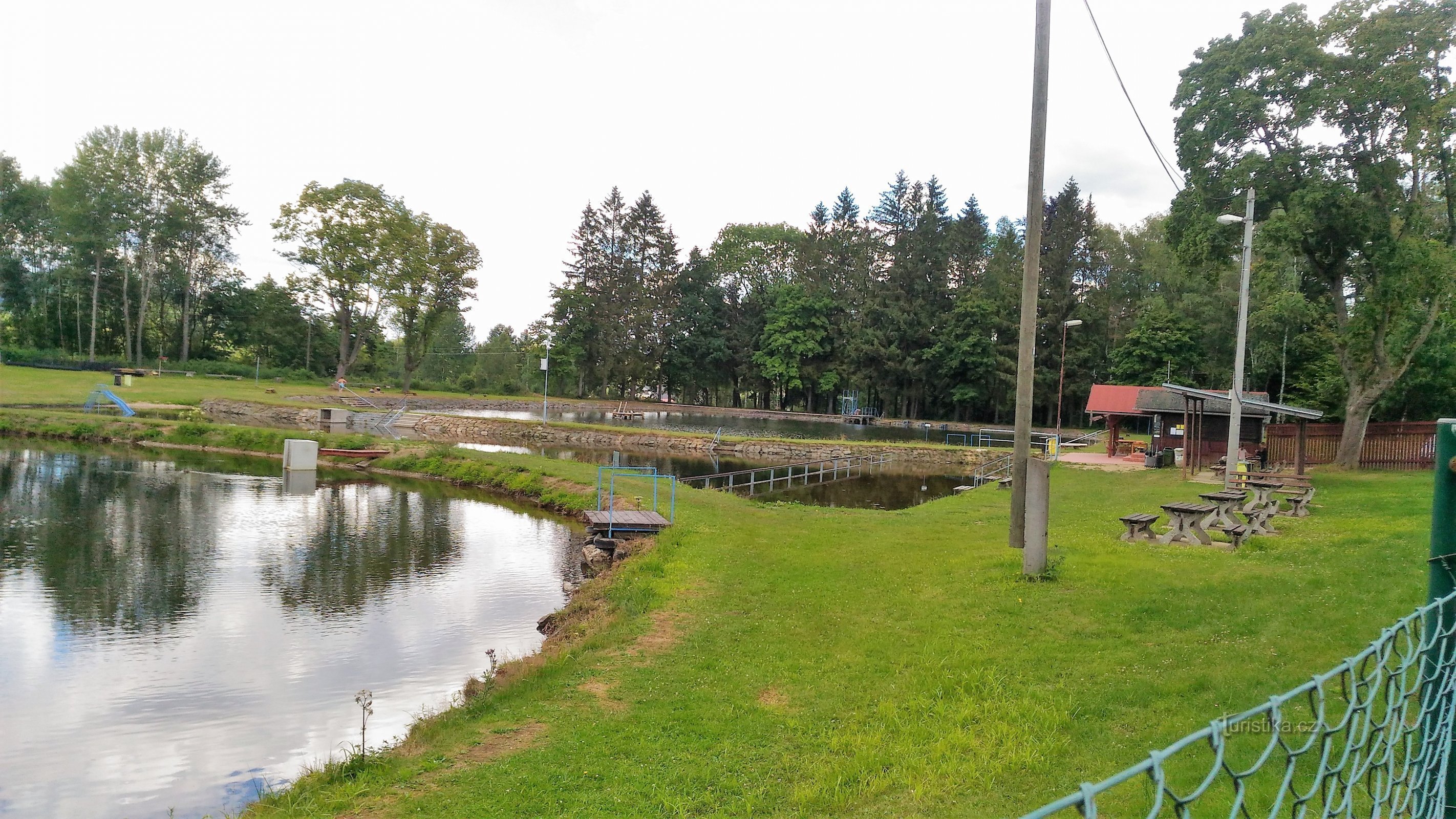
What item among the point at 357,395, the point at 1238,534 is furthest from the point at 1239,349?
the point at 357,395

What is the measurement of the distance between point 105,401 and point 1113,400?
5118 centimetres

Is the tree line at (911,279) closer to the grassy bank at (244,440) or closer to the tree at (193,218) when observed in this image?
the tree at (193,218)

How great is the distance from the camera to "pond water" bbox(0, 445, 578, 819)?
320 inches

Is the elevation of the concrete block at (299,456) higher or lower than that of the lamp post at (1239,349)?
lower

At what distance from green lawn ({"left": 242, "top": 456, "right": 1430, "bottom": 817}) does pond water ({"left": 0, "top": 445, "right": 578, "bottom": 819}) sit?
80.9 inches

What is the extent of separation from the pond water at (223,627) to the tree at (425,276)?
46.8 meters

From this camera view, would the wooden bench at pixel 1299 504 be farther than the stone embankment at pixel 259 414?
No

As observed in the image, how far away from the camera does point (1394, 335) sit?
25000 millimetres

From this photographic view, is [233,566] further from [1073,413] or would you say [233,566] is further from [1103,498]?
[1073,413]

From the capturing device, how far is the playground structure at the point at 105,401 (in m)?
39.2

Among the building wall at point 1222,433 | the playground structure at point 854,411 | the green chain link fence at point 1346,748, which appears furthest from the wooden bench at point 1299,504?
the playground structure at point 854,411

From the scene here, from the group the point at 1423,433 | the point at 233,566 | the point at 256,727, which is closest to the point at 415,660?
the point at 256,727

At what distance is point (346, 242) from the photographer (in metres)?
65.2

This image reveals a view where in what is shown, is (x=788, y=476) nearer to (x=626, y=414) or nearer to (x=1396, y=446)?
(x=1396, y=446)
